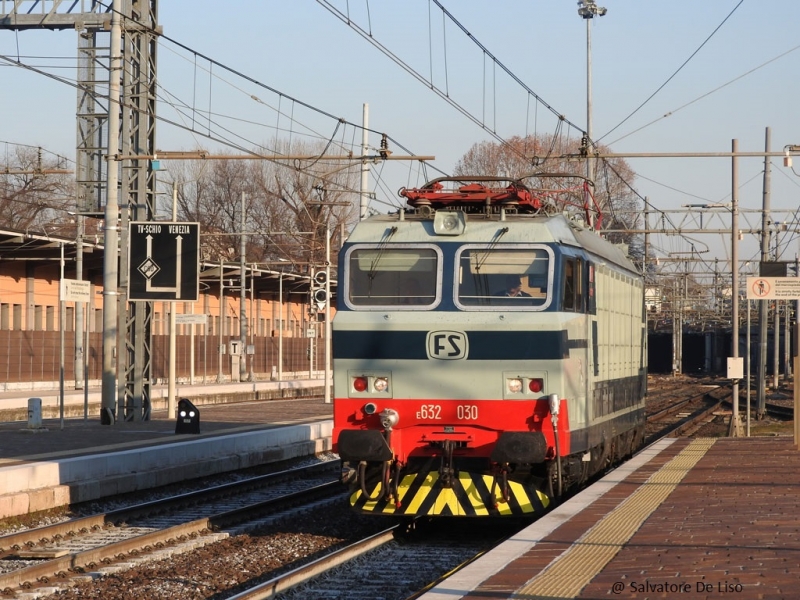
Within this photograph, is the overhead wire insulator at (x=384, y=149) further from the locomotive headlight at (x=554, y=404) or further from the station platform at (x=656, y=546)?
the locomotive headlight at (x=554, y=404)

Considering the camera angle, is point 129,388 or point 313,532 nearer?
point 313,532

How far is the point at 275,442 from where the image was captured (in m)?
22.4

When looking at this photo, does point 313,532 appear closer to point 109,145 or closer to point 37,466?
point 37,466

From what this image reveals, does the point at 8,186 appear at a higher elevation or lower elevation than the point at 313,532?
higher

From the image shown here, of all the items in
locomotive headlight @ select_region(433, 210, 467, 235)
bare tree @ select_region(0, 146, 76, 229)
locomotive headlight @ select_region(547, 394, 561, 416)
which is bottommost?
locomotive headlight @ select_region(547, 394, 561, 416)

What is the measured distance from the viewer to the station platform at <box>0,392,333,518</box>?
48.6ft

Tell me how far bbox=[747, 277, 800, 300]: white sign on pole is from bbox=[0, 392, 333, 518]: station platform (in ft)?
29.0

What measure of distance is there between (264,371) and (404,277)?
5045 cm

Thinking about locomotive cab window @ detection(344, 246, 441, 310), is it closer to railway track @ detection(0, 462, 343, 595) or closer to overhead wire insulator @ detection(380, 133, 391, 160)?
railway track @ detection(0, 462, 343, 595)

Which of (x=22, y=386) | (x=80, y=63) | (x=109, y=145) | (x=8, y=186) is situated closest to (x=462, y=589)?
(x=109, y=145)

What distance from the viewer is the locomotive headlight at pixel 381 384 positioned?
40.3ft

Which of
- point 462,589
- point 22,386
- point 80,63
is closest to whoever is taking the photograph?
point 462,589

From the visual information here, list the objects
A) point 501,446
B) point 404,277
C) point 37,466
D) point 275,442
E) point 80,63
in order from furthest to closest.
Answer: point 80,63 < point 275,442 < point 37,466 < point 404,277 < point 501,446

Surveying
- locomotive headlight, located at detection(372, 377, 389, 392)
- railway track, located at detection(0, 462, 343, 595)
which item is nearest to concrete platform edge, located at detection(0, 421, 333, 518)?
railway track, located at detection(0, 462, 343, 595)
